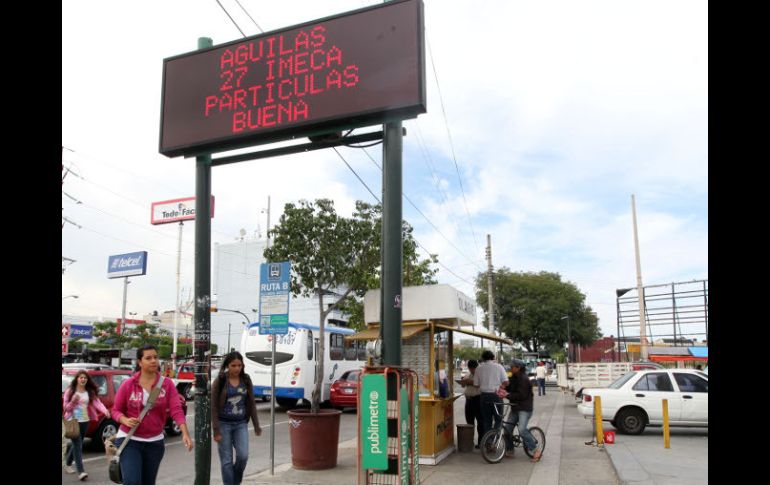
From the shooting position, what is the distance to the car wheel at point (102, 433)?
11781 millimetres

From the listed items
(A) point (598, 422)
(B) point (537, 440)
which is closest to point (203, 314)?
(B) point (537, 440)

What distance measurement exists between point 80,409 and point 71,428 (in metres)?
0.51

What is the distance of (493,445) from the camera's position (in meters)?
10.1

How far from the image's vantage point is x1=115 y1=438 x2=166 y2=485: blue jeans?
5.32 m

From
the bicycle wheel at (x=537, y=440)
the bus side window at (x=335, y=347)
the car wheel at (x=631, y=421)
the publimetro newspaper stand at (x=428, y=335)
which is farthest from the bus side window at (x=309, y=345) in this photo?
the bicycle wheel at (x=537, y=440)

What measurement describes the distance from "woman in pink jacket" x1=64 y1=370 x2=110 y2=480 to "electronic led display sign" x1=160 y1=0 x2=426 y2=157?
4.55 m

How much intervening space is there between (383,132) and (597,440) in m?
8.85

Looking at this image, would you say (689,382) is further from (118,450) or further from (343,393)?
(118,450)

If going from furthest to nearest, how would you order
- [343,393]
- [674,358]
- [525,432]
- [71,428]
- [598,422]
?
1. [674,358]
2. [343,393]
3. [598,422]
4. [525,432]
5. [71,428]

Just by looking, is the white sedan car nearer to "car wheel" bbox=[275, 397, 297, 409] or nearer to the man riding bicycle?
the man riding bicycle

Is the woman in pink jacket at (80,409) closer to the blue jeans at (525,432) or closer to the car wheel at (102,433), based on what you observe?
the car wheel at (102,433)

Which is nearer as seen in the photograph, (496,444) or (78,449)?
(78,449)

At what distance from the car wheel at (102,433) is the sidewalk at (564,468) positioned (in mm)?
4114
